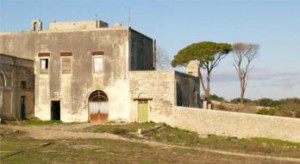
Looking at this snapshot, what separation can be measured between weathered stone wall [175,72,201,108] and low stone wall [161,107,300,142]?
2.90m

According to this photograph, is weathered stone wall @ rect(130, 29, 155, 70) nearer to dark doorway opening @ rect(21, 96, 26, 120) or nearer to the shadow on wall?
the shadow on wall

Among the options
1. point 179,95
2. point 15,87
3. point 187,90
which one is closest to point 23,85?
point 15,87

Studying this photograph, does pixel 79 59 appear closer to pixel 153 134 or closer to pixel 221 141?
pixel 153 134

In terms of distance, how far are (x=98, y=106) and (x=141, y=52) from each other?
6.10 meters

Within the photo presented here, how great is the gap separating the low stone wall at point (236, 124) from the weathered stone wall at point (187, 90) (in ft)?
9.51

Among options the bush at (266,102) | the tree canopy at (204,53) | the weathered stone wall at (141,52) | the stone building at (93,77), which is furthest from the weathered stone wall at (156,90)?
the bush at (266,102)

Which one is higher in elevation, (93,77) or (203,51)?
(203,51)

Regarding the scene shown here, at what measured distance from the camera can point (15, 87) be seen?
36.0m

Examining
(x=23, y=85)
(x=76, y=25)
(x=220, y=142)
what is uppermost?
(x=76, y=25)

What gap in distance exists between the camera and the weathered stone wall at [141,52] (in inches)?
1523

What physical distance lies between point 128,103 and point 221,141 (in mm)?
9734

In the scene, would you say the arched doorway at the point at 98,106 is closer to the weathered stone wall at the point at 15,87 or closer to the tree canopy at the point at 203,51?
the weathered stone wall at the point at 15,87

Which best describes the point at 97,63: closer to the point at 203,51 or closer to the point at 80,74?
the point at 80,74

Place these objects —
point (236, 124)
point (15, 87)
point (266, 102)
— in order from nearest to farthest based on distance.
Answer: point (236, 124)
point (15, 87)
point (266, 102)
